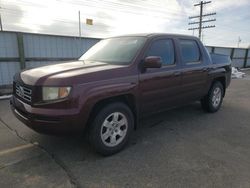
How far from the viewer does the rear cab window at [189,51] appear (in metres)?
4.52

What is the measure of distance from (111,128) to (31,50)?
6.53 metres

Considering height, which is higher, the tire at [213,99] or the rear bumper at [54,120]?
the rear bumper at [54,120]

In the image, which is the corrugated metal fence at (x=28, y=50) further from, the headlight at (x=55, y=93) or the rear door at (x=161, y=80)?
the headlight at (x=55, y=93)

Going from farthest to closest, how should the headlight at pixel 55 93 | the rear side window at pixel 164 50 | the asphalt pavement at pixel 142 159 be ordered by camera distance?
the rear side window at pixel 164 50, the headlight at pixel 55 93, the asphalt pavement at pixel 142 159

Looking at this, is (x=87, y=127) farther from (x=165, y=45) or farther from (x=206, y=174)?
(x=165, y=45)

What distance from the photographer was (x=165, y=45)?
417 cm

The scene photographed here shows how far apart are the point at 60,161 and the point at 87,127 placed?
61cm

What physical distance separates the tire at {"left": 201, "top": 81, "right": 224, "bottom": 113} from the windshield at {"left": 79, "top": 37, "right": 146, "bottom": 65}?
260 cm

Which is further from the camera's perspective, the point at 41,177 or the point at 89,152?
the point at 89,152

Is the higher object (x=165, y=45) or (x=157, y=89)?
(x=165, y=45)

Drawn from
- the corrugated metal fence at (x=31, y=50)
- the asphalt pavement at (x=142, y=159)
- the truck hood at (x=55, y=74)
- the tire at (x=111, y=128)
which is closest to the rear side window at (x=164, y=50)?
the truck hood at (x=55, y=74)

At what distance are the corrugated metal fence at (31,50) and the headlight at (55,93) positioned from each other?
20.1ft

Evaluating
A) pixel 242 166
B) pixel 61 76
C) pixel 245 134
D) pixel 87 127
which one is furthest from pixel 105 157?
pixel 245 134

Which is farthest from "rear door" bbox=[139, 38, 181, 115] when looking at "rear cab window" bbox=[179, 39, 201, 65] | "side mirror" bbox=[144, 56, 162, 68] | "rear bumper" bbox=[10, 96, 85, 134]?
"rear bumper" bbox=[10, 96, 85, 134]
